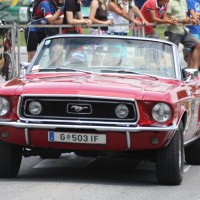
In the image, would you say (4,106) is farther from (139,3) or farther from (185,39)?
(139,3)

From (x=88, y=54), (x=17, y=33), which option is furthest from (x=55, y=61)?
(x=17, y=33)

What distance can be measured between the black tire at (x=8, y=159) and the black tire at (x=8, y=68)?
7909 millimetres

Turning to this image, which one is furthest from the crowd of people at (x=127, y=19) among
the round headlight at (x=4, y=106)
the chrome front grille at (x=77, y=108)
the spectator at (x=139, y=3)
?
the spectator at (x=139, y=3)

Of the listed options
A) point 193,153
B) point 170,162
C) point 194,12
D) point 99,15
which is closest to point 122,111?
point 170,162

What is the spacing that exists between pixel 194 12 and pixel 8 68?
3971 mm

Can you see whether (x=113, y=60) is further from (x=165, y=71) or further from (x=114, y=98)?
(x=114, y=98)

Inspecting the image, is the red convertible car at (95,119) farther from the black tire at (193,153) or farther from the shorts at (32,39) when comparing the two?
the shorts at (32,39)

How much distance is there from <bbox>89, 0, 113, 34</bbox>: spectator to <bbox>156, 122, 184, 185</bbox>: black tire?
8.10 metres

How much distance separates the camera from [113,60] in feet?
33.9

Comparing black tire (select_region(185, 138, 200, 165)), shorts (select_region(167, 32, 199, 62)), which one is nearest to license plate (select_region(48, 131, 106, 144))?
black tire (select_region(185, 138, 200, 165))

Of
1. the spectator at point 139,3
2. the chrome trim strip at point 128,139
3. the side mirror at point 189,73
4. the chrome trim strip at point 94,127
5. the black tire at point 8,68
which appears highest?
the side mirror at point 189,73

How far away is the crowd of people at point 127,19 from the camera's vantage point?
1662 centimetres

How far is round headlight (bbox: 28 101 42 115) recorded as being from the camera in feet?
29.5

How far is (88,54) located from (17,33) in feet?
23.2
